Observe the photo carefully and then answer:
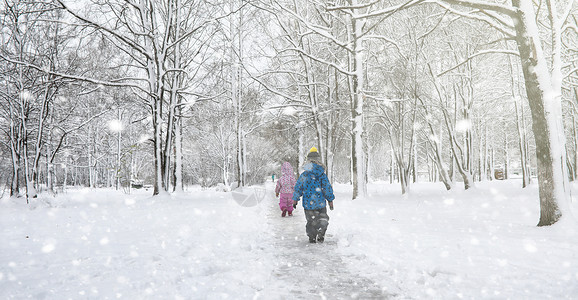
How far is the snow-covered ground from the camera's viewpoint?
10.4ft

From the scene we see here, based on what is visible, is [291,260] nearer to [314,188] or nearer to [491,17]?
[314,188]

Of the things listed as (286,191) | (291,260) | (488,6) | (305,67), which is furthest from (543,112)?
(305,67)

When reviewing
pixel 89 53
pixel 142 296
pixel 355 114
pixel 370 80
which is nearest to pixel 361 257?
pixel 142 296

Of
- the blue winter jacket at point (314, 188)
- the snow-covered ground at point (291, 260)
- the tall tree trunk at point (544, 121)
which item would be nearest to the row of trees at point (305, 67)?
the tall tree trunk at point (544, 121)

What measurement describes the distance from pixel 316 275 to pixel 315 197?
2.25m

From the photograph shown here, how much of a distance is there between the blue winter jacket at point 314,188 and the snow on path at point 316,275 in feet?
2.42

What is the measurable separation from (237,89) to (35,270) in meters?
15.4

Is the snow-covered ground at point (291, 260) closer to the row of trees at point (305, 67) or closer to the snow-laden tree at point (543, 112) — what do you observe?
the snow-laden tree at point (543, 112)

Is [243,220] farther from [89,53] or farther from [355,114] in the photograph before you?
[89,53]

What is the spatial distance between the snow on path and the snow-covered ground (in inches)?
0.5

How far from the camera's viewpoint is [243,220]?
328 inches

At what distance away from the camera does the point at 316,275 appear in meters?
3.87

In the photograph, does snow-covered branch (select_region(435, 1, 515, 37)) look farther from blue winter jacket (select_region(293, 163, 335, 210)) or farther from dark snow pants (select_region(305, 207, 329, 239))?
dark snow pants (select_region(305, 207, 329, 239))

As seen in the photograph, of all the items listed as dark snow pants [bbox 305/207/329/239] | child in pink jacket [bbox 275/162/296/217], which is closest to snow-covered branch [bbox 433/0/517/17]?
dark snow pants [bbox 305/207/329/239]
